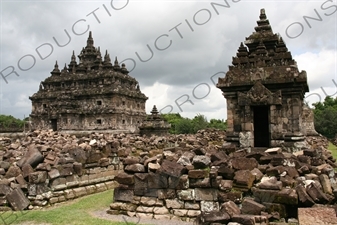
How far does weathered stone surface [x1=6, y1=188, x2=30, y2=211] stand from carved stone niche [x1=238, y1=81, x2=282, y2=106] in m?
6.29

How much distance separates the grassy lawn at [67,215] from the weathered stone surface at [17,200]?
251 millimetres

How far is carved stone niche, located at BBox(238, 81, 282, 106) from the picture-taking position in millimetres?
8945

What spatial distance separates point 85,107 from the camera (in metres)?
33.8

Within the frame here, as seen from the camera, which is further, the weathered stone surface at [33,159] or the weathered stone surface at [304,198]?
the weathered stone surface at [33,159]

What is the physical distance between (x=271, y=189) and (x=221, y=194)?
91 cm

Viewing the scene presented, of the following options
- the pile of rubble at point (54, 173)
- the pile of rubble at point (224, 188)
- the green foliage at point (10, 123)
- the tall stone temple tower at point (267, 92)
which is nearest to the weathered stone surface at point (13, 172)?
the pile of rubble at point (54, 173)

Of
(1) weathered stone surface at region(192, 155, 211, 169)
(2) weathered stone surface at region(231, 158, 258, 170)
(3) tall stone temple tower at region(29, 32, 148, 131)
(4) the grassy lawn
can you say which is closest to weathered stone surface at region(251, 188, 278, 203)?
(2) weathered stone surface at region(231, 158, 258, 170)

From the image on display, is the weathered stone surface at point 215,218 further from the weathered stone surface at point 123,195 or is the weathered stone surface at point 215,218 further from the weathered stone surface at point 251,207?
the weathered stone surface at point 123,195

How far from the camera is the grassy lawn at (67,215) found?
5933mm

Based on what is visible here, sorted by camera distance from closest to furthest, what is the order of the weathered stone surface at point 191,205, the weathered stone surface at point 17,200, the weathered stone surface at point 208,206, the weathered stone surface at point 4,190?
the weathered stone surface at point 208,206, the weathered stone surface at point 191,205, the weathered stone surface at point 17,200, the weathered stone surface at point 4,190

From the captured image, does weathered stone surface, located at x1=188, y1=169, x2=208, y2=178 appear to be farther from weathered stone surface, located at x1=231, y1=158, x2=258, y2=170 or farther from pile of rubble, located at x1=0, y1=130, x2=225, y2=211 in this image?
pile of rubble, located at x1=0, y1=130, x2=225, y2=211

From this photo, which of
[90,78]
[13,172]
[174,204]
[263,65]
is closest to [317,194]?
[174,204]

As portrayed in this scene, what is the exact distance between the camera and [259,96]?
29.9 feet

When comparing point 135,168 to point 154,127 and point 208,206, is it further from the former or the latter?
point 154,127
